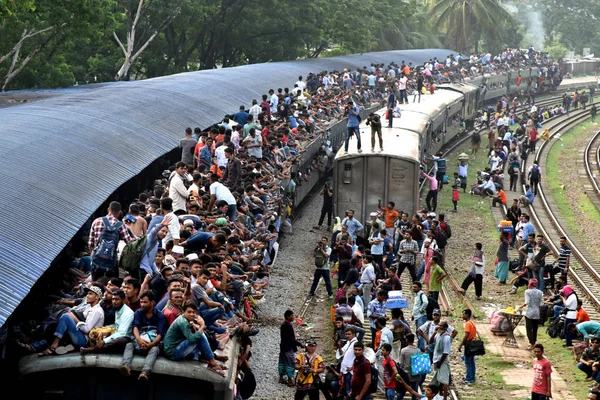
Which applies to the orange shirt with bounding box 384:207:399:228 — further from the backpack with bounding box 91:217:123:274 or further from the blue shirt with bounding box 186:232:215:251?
the backpack with bounding box 91:217:123:274

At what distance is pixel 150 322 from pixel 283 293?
10590mm

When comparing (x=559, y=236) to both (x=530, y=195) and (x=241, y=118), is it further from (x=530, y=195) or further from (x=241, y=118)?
(x=241, y=118)

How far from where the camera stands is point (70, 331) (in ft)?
34.7

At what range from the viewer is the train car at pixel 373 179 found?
24.5m

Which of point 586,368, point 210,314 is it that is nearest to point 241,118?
point 586,368

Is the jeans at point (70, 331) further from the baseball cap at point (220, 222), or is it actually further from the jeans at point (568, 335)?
the jeans at point (568, 335)

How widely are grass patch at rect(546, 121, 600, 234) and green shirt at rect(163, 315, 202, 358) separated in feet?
71.5

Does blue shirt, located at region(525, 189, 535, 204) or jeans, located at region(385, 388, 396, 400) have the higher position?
blue shirt, located at region(525, 189, 535, 204)

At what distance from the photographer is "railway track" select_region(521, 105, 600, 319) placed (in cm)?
2306

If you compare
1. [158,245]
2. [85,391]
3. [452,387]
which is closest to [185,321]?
[85,391]

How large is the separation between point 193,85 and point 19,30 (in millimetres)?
6399

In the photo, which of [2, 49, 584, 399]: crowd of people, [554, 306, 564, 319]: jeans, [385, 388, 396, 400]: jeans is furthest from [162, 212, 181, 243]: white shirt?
[554, 306, 564, 319]: jeans

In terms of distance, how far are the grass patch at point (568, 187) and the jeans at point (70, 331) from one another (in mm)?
22184

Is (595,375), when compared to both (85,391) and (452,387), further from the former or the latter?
(85,391)
